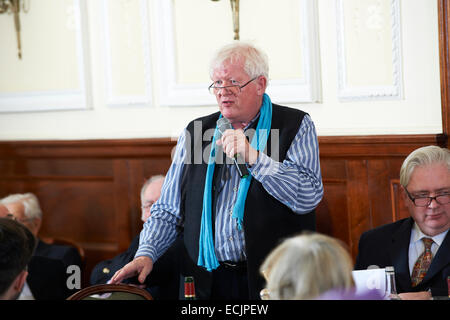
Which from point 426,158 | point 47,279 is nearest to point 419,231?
point 426,158

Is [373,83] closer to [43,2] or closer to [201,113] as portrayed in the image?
[201,113]

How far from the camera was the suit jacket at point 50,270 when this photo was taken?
11.1 feet

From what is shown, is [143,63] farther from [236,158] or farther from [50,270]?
[236,158]

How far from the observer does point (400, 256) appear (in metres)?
2.54

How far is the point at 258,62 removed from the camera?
2.46 metres

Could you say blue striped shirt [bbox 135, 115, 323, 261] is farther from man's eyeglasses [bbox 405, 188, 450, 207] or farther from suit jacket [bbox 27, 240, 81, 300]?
suit jacket [bbox 27, 240, 81, 300]

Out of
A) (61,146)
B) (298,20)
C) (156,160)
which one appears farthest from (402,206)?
(61,146)

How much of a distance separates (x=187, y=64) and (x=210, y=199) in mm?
1562

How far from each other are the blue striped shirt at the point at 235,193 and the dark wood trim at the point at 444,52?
3.14 ft

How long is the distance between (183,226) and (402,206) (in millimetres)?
1261

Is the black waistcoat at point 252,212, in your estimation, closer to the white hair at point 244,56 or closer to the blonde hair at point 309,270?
the white hair at point 244,56

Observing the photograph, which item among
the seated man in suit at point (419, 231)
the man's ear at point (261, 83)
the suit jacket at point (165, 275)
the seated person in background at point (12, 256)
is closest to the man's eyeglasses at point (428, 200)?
the seated man in suit at point (419, 231)

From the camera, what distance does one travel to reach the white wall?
3.21 metres

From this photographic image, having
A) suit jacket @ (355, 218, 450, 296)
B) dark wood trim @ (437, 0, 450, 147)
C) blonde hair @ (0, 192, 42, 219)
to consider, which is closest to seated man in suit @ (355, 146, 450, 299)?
suit jacket @ (355, 218, 450, 296)
